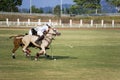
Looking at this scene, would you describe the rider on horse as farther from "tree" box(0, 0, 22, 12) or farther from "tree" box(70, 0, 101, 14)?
"tree" box(70, 0, 101, 14)

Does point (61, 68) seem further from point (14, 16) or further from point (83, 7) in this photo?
point (83, 7)

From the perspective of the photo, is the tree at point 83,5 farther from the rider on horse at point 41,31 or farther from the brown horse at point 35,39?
the rider on horse at point 41,31

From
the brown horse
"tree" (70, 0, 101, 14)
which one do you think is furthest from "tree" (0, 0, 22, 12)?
the brown horse

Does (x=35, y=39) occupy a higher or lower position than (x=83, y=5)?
higher

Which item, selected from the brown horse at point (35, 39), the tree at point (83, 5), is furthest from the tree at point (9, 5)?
the brown horse at point (35, 39)

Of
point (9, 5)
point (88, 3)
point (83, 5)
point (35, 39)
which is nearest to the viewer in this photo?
point (35, 39)

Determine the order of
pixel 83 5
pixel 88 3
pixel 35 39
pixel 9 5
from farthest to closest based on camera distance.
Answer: pixel 83 5
pixel 88 3
pixel 9 5
pixel 35 39

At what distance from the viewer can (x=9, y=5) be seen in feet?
497

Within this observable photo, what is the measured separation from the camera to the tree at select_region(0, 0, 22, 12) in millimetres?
143250

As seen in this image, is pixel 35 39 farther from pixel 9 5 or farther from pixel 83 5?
pixel 83 5

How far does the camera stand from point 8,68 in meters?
18.2

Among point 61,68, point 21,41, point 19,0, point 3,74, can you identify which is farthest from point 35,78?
point 19,0

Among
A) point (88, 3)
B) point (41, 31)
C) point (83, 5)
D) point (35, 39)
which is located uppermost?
point (41, 31)

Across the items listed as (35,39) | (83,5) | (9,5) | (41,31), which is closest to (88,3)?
(83,5)
